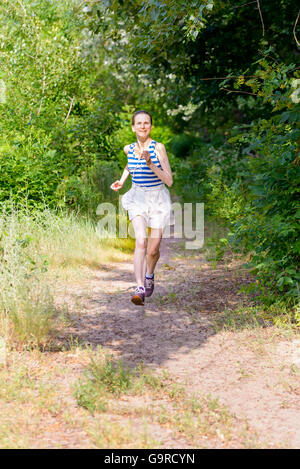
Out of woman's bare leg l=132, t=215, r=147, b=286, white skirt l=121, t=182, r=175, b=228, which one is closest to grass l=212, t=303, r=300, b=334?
woman's bare leg l=132, t=215, r=147, b=286

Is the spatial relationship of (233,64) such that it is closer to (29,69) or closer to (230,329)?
(29,69)

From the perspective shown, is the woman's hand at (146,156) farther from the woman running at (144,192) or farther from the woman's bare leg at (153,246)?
the woman's bare leg at (153,246)

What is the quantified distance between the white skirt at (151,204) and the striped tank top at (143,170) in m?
0.05

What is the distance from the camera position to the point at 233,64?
33.9 feet

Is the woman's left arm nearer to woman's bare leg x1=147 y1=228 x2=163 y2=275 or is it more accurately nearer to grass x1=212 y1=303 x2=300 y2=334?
woman's bare leg x1=147 y1=228 x2=163 y2=275

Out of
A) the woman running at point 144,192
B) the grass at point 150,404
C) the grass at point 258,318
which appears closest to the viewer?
the grass at point 150,404

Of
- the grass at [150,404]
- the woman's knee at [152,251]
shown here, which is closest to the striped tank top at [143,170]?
the woman's knee at [152,251]

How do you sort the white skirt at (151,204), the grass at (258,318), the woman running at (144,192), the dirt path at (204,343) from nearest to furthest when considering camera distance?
the dirt path at (204,343)
the grass at (258,318)
the woman running at (144,192)
the white skirt at (151,204)

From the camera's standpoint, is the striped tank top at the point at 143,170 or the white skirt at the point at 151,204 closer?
the striped tank top at the point at 143,170

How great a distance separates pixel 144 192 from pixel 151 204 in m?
0.13

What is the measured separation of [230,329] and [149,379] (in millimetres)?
1367

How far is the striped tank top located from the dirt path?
1.24 m

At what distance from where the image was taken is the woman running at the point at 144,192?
591 cm
